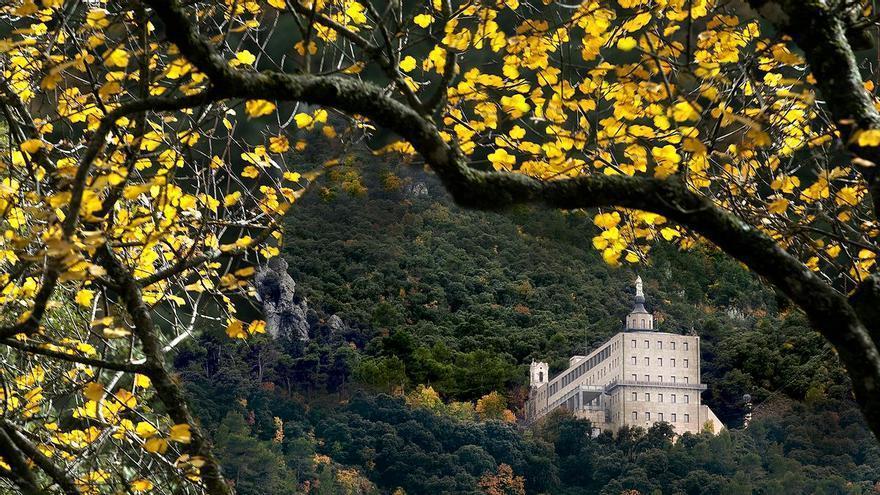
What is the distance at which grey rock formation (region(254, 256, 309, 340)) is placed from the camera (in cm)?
3278

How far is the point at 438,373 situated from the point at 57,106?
28502mm

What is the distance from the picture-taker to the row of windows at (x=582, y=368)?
3325 centimetres

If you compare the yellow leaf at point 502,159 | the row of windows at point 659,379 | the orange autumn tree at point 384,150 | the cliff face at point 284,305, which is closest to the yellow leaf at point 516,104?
the orange autumn tree at point 384,150

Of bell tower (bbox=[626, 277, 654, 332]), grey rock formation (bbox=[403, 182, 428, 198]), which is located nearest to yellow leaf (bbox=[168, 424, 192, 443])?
bell tower (bbox=[626, 277, 654, 332])

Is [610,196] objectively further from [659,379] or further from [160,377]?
[659,379]

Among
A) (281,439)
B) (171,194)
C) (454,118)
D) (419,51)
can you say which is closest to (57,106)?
(171,194)

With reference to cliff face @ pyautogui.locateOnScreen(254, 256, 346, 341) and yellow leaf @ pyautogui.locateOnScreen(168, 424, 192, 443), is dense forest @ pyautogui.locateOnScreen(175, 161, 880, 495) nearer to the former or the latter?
cliff face @ pyautogui.locateOnScreen(254, 256, 346, 341)

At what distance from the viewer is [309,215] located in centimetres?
3616

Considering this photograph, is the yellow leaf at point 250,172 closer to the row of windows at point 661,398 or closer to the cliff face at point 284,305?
the cliff face at point 284,305

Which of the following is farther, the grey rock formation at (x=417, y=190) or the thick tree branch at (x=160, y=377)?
the grey rock formation at (x=417, y=190)

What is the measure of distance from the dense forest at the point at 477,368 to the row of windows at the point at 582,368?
22.5 inches

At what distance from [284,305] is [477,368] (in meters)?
6.88

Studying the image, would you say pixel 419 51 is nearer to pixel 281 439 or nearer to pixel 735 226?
pixel 281 439

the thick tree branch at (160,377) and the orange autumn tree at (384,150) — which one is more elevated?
the orange autumn tree at (384,150)
